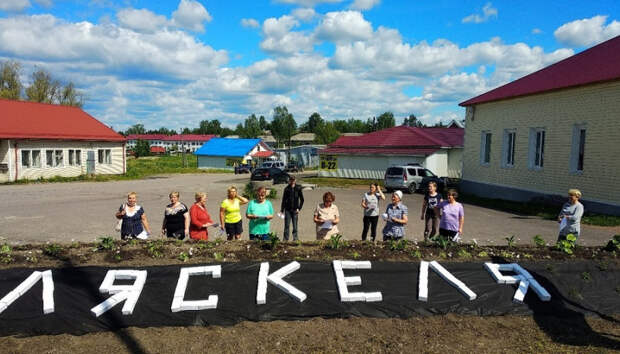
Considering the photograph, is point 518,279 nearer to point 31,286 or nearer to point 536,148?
point 31,286

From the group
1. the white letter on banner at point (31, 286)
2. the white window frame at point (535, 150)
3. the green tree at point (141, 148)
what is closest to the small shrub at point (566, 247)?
the white letter on banner at point (31, 286)

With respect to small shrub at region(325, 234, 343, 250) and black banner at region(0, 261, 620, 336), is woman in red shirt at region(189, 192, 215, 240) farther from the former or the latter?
small shrub at region(325, 234, 343, 250)

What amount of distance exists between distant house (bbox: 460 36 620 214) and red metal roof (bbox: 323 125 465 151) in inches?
364

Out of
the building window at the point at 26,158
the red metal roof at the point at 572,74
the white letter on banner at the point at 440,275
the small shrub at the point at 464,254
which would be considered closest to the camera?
the white letter on banner at the point at 440,275

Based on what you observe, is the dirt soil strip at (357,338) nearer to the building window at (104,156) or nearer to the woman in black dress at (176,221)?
the woman in black dress at (176,221)

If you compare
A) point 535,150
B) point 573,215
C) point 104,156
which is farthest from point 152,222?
point 104,156

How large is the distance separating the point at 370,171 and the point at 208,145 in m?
30.3

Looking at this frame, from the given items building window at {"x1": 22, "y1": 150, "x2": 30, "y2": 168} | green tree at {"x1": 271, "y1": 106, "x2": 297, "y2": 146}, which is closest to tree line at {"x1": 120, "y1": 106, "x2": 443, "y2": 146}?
green tree at {"x1": 271, "y1": 106, "x2": 297, "y2": 146}

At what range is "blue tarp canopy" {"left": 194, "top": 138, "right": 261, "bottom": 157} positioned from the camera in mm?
57812

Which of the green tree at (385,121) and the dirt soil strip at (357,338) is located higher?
the green tree at (385,121)

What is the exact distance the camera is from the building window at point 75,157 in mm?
35188

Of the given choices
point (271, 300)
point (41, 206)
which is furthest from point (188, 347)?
point (41, 206)

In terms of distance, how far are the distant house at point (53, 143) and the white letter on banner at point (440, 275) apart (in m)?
32.1

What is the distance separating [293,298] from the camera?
5.64 m
